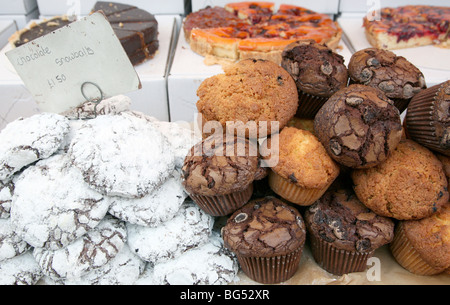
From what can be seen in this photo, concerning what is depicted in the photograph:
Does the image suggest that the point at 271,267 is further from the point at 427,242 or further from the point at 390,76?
the point at 390,76

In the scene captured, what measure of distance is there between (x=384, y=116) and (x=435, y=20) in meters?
2.57

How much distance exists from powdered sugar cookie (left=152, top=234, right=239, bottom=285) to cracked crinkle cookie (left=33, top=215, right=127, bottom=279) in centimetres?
20

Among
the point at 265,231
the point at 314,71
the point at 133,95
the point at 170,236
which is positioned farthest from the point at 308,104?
the point at 133,95

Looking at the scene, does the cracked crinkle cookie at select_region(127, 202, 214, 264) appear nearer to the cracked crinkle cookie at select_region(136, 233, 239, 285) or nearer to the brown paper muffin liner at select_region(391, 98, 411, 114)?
the cracked crinkle cookie at select_region(136, 233, 239, 285)

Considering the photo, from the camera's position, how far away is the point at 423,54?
305 cm

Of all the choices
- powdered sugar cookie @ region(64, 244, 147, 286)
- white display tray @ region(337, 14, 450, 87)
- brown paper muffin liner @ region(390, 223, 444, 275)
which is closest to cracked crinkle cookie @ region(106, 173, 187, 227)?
powdered sugar cookie @ region(64, 244, 147, 286)

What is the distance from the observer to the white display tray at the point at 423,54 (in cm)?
273

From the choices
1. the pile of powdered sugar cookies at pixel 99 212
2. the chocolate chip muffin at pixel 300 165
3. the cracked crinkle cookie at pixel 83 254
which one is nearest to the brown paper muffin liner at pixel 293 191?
the chocolate chip muffin at pixel 300 165

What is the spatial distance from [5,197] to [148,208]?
0.55 m

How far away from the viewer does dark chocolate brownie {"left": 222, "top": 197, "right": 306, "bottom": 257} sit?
1.35 meters

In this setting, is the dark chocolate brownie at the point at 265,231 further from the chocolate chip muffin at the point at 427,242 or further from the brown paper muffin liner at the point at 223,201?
the chocolate chip muffin at the point at 427,242

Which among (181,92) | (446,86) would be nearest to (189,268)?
(446,86)

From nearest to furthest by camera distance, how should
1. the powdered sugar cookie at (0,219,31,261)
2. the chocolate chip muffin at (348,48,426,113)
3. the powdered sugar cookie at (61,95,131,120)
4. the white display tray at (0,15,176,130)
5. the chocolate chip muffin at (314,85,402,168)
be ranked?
the chocolate chip muffin at (314,85,402,168) < the powdered sugar cookie at (0,219,31,261) < the chocolate chip muffin at (348,48,426,113) < the powdered sugar cookie at (61,95,131,120) < the white display tray at (0,15,176,130)

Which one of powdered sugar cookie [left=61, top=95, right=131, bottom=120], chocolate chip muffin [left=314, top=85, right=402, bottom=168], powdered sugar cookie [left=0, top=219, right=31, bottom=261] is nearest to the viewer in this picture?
chocolate chip muffin [left=314, top=85, right=402, bottom=168]
